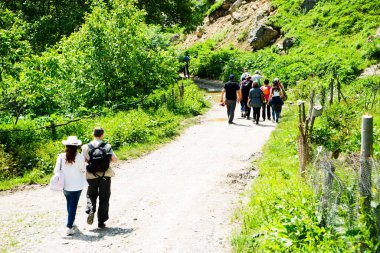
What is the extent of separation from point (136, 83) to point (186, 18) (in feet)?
53.1

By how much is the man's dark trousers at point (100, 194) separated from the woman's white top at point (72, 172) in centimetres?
22

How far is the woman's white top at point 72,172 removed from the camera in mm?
8141

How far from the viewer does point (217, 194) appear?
33.6 ft

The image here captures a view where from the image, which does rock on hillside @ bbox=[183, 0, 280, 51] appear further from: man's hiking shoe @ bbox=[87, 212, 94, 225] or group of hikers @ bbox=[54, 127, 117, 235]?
man's hiking shoe @ bbox=[87, 212, 94, 225]

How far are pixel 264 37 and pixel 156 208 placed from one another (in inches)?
1167

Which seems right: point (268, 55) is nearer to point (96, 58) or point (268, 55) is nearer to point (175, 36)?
point (96, 58)

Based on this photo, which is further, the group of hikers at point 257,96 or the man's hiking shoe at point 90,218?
the group of hikers at point 257,96

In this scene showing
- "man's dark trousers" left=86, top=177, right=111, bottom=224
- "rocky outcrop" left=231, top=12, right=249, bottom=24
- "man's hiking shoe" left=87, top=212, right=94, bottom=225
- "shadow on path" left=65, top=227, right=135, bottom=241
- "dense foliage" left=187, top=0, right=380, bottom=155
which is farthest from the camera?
"rocky outcrop" left=231, top=12, right=249, bottom=24

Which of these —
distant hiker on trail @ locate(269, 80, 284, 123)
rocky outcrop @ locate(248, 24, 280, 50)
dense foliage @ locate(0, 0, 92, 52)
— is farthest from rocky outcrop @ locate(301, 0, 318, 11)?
distant hiker on trail @ locate(269, 80, 284, 123)

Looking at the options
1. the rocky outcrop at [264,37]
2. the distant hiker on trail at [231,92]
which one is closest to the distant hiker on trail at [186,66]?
the rocky outcrop at [264,37]

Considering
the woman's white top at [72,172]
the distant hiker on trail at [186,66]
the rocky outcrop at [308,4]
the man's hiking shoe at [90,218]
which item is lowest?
the man's hiking shoe at [90,218]

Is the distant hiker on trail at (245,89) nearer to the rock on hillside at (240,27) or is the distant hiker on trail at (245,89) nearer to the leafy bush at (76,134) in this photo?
the leafy bush at (76,134)

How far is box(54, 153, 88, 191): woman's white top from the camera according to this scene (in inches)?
320

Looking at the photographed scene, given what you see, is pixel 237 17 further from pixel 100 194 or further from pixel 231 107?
pixel 100 194
